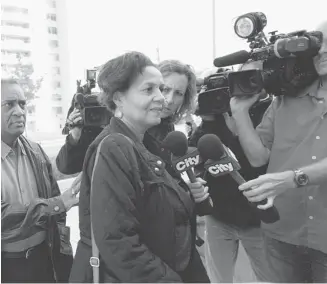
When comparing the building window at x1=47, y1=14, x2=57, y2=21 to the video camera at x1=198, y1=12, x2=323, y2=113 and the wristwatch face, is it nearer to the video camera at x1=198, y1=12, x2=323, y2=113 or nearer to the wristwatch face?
the video camera at x1=198, y1=12, x2=323, y2=113

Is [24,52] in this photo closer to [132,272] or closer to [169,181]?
[169,181]

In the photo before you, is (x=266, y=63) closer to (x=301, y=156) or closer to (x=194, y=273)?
(x=301, y=156)

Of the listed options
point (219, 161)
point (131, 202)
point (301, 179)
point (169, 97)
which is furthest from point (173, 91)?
point (131, 202)

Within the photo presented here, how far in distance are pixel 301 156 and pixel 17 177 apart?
39.8 inches

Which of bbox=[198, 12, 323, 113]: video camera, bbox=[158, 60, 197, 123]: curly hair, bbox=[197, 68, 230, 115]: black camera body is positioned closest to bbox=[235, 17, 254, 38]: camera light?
bbox=[198, 12, 323, 113]: video camera

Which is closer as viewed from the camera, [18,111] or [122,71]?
[122,71]

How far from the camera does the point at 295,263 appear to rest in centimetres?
133

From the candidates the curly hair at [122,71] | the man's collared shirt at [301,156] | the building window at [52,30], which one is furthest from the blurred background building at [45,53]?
the man's collared shirt at [301,156]

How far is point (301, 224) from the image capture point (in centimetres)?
131

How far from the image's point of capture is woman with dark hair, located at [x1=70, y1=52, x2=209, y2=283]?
92cm

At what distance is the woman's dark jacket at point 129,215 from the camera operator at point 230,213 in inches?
21.1

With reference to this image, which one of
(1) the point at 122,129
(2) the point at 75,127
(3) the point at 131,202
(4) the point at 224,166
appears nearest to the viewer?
(3) the point at 131,202

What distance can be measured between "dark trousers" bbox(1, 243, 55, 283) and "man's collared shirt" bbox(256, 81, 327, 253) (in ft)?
2.77

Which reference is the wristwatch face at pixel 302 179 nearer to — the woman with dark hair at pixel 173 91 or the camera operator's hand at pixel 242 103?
the camera operator's hand at pixel 242 103
